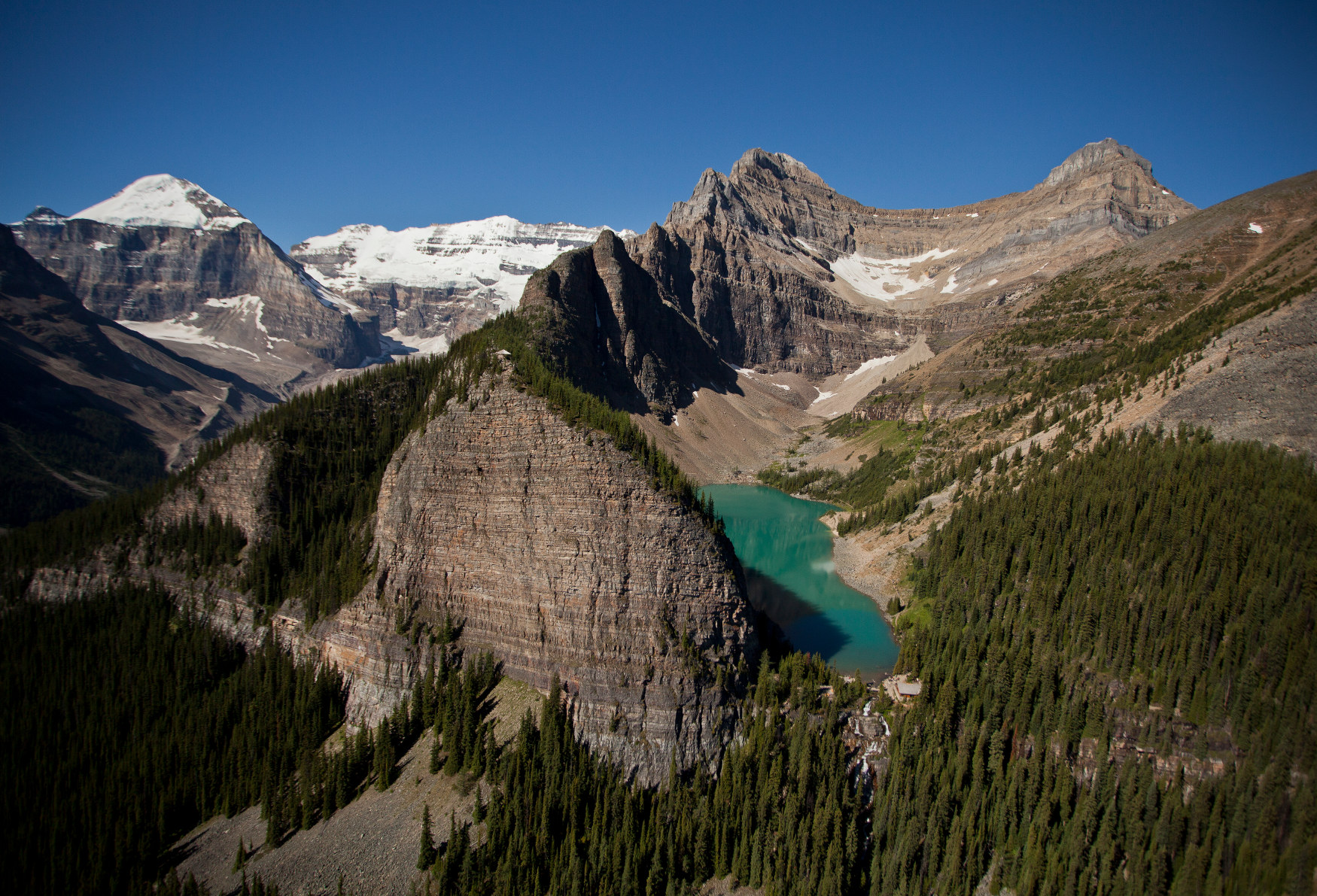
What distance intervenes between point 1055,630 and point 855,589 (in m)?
24.0

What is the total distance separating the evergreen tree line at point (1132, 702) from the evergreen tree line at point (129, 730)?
36.1 m

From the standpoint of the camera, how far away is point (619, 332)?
137 m

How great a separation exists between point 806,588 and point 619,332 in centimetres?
8887

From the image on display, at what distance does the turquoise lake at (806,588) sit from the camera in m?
48.5

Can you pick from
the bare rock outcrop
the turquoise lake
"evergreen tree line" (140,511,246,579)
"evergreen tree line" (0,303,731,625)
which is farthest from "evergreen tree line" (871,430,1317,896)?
"evergreen tree line" (140,511,246,579)

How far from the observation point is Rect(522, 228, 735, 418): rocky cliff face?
366 feet

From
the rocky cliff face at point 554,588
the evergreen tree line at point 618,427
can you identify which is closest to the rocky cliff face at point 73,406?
the rocky cliff face at point 554,588

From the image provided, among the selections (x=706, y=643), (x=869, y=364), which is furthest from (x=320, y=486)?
(x=869, y=364)

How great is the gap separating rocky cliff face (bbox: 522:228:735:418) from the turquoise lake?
3876 centimetres

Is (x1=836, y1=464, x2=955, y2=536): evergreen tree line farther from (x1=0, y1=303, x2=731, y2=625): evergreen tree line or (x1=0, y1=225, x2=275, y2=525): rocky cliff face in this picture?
(x1=0, y1=225, x2=275, y2=525): rocky cliff face

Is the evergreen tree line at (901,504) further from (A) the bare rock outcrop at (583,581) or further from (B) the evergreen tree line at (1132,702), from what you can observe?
(A) the bare rock outcrop at (583,581)

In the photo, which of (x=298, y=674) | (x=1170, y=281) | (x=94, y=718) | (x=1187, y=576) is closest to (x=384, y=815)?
(x=298, y=674)

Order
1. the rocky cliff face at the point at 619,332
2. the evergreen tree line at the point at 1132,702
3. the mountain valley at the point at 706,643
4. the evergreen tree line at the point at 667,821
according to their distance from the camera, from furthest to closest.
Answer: the rocky cliff face at the point at 619,332 → the mountain valley at the point at 706,643 → the evergreen tree line at the point at 667,821 → the evergreen tree line at the point at 1132,702

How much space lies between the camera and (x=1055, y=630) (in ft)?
129
